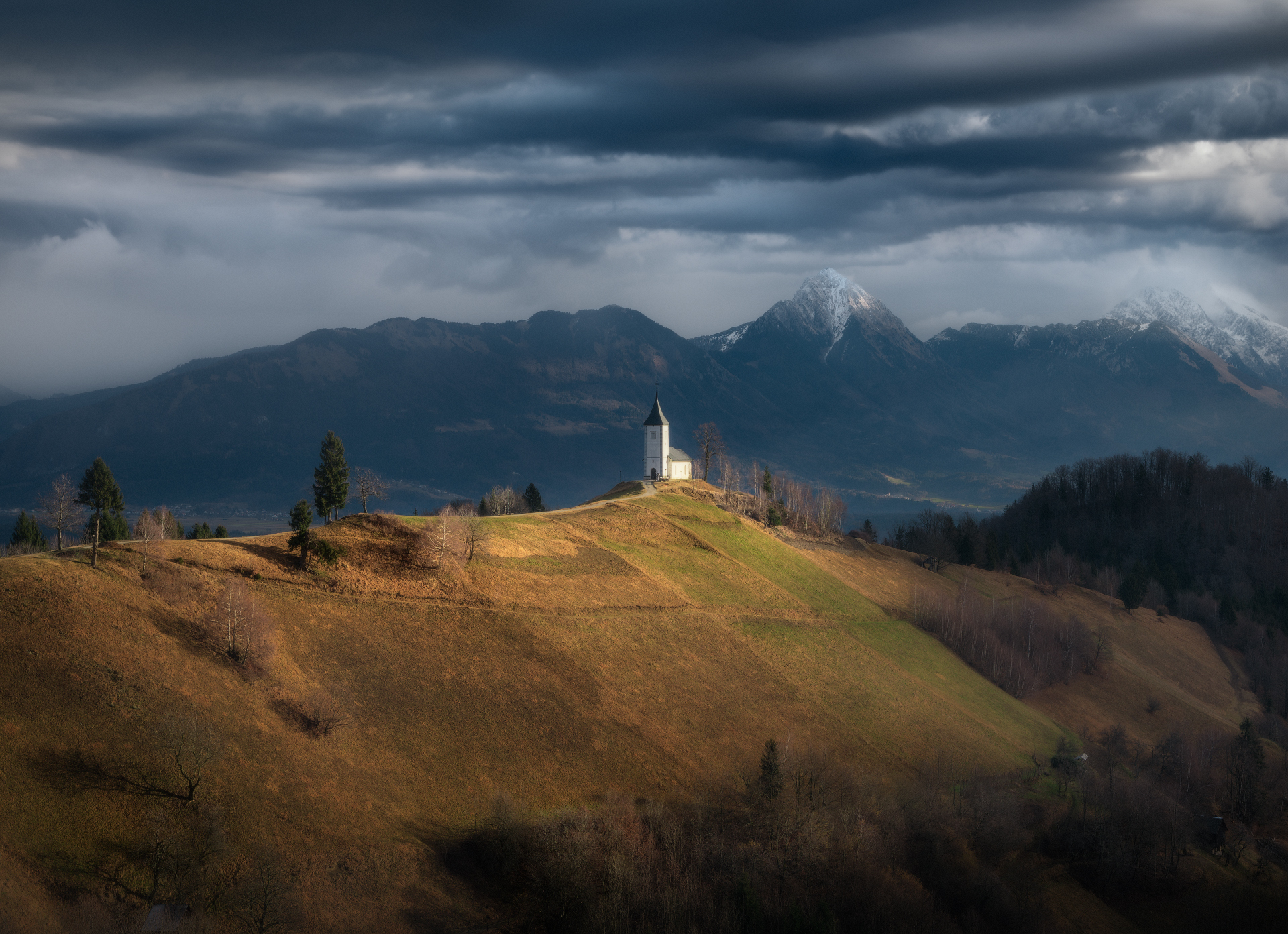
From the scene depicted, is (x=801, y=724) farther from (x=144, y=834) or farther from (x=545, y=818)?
(x=144, y=834)

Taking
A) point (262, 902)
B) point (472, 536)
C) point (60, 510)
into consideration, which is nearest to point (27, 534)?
point (60, 510)

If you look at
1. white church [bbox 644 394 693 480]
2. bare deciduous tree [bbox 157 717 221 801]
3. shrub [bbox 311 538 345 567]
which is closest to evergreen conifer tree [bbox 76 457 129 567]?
shrub [bbox 311 538 345 567]

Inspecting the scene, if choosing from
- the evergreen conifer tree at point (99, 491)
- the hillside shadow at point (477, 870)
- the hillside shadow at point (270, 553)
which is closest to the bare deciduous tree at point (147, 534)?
the evergreen conifer tree at point (99, 491)

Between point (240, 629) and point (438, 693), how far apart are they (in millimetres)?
13788

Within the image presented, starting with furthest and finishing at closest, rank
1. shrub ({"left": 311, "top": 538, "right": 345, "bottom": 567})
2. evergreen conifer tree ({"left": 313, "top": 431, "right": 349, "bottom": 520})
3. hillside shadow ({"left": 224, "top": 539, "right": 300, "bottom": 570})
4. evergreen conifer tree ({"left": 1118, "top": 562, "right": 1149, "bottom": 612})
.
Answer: evergreen conifer tree ({"left": 1118, "top": 562, "right": 1149, "bottom": 612}) < evergreen conifer tree ({"left": 313, "top": 431, "right": 349, "bottom": 520}) < shrub ({"left": 311, "top": 538, "right": 345, "bottom": 567}) < hillside shadow ({"left": 224, "top": 539, "right": 300, "bottom": 570})

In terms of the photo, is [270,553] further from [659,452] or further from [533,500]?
[659,452]

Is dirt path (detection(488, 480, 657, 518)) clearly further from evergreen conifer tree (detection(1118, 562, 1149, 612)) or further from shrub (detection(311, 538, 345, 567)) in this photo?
evergreen conifer tree (detection(1118, 562, 1149, 612))

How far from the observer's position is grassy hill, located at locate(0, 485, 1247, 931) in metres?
49.6

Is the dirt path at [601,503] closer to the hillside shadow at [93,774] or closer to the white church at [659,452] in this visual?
the white church at [659,452]

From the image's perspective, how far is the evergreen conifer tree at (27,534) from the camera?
380 feet

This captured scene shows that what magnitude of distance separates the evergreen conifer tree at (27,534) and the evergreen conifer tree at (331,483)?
163 feet

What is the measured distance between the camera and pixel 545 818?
57.3 meters

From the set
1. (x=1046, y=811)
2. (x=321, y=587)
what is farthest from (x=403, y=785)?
(x=1046, y=811)

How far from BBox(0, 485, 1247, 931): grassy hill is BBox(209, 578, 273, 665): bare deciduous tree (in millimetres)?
1016
